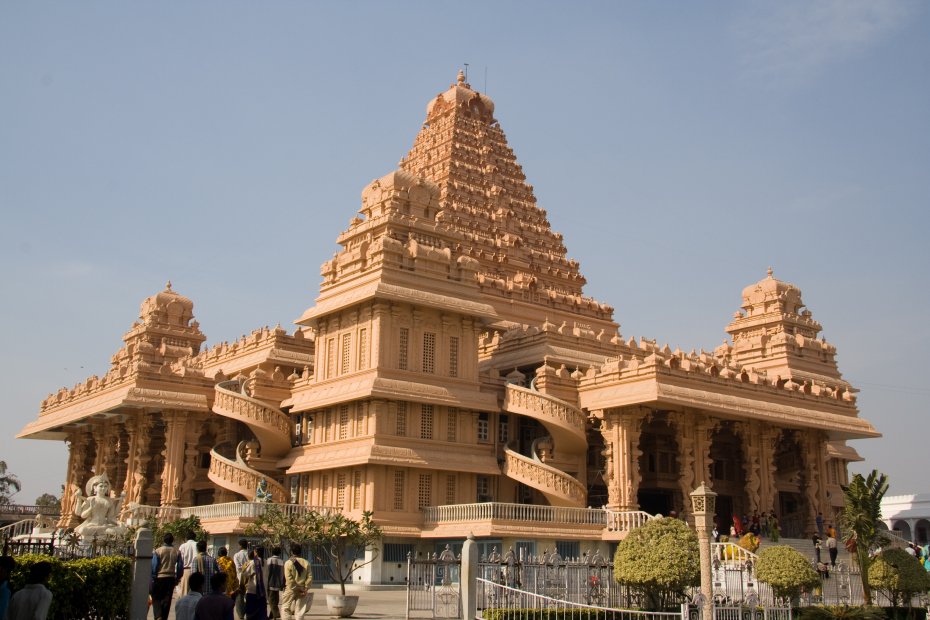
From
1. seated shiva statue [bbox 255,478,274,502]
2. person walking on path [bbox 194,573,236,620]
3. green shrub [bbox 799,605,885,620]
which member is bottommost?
green shrub [bbox 799,605,885,620]

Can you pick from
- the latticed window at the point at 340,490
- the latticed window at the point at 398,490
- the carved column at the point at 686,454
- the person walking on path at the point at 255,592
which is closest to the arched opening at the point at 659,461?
the carved column at the point at 686,454

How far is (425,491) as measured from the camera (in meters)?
35.2

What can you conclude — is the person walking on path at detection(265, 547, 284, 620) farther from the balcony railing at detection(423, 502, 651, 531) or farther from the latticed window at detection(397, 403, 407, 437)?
the latticed window at detection(397, 403, 407, 437)

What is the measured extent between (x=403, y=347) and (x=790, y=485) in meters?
20.1

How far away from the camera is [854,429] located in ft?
139

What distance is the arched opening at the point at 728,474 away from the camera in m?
43.2

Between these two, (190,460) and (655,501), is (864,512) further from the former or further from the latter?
(190,460)

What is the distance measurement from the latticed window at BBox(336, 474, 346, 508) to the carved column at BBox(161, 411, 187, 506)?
7.59 metres

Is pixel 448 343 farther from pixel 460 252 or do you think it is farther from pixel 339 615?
pixel 339 615

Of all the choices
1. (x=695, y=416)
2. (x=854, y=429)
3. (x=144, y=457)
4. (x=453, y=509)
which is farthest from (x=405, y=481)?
(x=854, y=429)

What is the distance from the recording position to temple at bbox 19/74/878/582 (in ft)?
113

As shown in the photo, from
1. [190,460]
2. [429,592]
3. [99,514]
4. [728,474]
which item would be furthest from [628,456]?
[99,514]

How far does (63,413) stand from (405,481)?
810 inches

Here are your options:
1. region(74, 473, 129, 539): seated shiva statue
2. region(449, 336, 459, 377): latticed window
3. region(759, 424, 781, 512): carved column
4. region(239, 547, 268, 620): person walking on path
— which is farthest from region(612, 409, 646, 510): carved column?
region(239, 547, 268, 620): person walking on path
